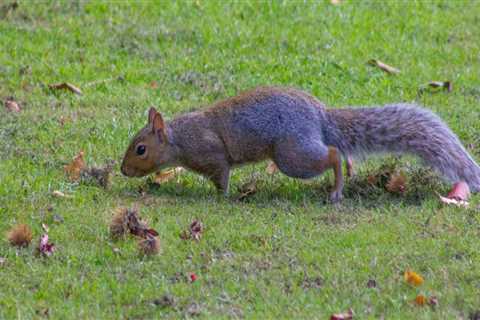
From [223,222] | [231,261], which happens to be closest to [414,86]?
[223,222]

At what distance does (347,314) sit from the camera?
5117mm

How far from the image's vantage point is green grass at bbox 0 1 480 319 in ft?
17.8

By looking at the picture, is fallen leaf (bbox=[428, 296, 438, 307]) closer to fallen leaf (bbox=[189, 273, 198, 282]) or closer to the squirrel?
fallen leaf (bbox=[189, 273, 198, 282])

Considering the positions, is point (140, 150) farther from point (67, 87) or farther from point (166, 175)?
point (67, 87)

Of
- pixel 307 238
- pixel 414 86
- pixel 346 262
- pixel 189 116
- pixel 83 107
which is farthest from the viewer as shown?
pixel 414 86

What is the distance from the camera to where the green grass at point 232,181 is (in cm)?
543

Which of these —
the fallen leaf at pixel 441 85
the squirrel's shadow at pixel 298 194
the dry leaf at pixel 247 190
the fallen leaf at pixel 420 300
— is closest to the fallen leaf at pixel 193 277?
the fallen leaf at pixel 420 300

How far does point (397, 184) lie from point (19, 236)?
260cm

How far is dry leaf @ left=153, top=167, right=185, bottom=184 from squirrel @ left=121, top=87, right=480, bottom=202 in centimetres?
21

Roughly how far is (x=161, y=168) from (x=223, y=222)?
1142 millimetres

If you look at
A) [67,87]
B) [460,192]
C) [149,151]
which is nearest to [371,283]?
[460,192]

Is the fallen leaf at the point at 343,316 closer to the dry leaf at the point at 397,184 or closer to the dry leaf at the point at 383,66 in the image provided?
the dry leaf at the point at 397,184

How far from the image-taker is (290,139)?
7047mm

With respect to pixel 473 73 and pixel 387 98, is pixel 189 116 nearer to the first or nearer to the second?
pixel 387 98
